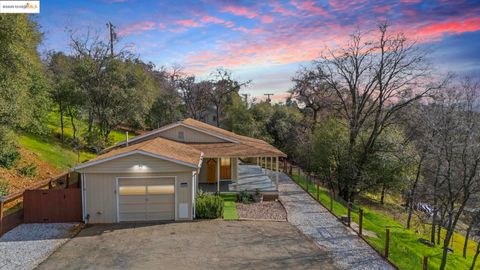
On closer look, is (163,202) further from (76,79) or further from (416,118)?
(76,79)

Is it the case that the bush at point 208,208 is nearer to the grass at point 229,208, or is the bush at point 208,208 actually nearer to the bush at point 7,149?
the grass at point 229,208

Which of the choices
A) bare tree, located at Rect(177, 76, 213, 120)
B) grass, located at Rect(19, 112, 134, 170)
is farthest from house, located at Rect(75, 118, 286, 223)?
bare tree, located at Rect(177, 76, 213, 120)

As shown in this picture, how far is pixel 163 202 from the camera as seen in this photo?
15.3 metres

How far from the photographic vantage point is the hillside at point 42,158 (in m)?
19.2

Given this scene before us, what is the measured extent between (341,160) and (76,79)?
81.7ft

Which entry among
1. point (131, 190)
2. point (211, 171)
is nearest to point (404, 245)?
point (211, 171)

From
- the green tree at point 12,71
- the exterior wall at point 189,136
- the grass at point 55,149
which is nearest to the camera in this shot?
the green tree at point 12,71

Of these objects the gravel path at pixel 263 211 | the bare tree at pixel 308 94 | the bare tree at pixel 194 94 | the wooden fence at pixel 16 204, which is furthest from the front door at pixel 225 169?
the bare tree at pixel 194 94

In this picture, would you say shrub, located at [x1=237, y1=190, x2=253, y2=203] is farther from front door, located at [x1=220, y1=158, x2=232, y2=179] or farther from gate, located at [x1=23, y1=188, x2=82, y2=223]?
gate, located at [x1=23, y1=188, x2=82, y2=223]

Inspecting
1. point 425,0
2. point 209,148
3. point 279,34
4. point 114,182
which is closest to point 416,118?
point 425,0

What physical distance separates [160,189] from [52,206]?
15.2 feet

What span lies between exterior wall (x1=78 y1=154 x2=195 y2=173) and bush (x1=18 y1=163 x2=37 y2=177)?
853 centimetres

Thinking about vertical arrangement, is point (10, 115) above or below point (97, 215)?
above

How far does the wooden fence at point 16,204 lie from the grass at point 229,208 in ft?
28.6
